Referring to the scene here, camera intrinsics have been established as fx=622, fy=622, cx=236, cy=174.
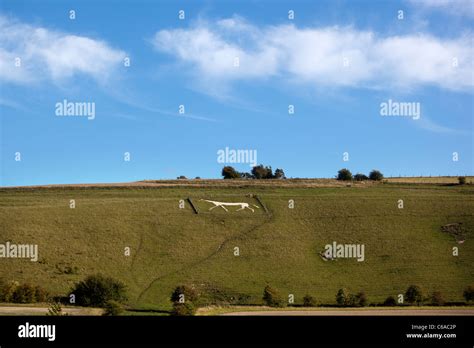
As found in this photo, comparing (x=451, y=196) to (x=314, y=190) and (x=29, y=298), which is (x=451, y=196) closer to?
(x=314, y=190)

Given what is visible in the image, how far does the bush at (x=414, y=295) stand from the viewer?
6638cm

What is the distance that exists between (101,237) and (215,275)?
18506 millimetres

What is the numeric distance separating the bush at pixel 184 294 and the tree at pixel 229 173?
80.0 metres

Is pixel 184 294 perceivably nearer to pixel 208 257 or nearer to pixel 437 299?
pixel 208 257

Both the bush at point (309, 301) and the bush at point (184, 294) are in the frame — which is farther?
the bush at point (309, 301)

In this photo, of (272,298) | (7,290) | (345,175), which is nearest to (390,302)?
(272,298)

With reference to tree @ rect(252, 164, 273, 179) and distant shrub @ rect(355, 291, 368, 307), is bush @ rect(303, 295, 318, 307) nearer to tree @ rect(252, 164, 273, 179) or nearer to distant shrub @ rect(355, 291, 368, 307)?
distant shrub @ rect(355, 291, 368, 307)

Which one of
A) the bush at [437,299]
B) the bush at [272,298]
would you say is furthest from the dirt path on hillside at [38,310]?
the bush at [437,299]

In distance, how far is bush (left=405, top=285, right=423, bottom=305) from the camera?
218 feet

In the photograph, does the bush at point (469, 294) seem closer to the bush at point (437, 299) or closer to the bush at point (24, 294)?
the bush at point (437, 299)

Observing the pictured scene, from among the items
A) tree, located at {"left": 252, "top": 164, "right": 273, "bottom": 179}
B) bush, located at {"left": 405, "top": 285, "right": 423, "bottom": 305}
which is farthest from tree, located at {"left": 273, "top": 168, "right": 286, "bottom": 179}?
bush, located at {"left": 405, "top": 285, "right": 423, "bottom": 305}

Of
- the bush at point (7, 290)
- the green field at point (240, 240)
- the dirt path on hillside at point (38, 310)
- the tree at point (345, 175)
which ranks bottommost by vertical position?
the dirt path on hillside at point (38, 310)

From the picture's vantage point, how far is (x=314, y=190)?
4439 inches

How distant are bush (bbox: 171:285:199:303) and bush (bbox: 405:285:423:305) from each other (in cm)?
2269
